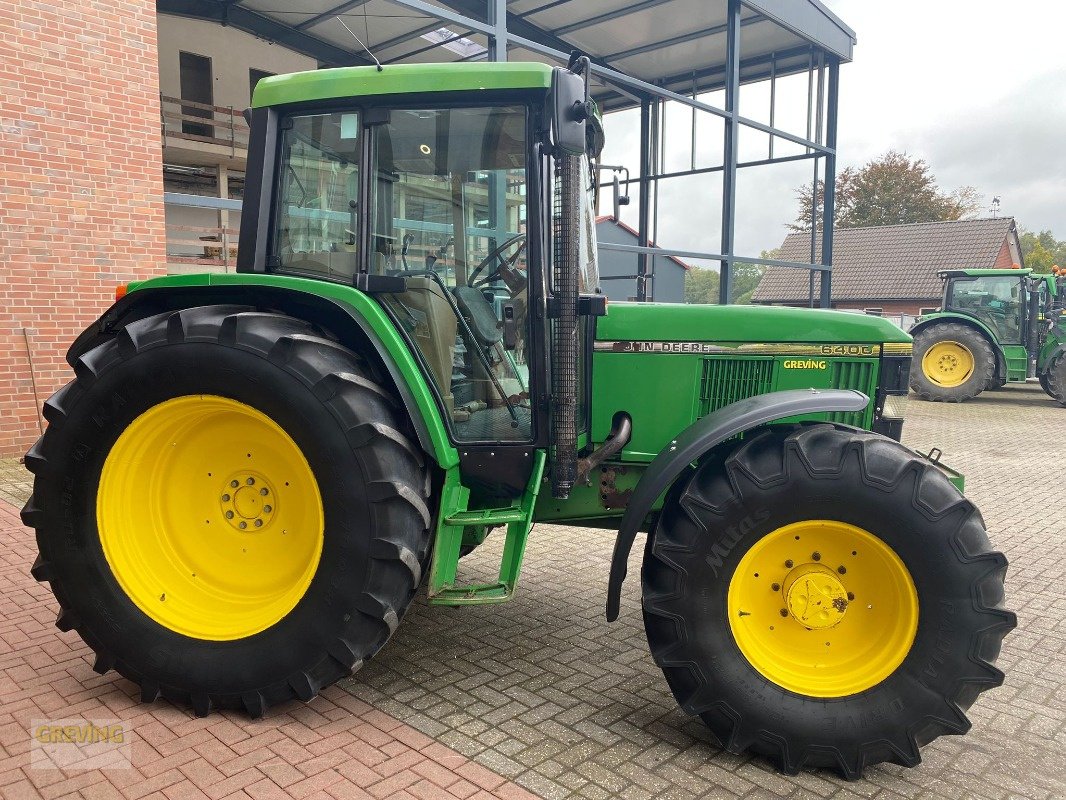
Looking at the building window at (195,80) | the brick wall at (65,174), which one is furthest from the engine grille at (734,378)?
the building window at (195,80)

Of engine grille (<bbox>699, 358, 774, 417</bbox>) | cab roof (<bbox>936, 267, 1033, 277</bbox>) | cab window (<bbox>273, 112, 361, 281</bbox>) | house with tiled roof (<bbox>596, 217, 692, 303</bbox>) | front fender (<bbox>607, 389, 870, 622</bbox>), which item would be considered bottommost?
front fender (<bbox>607, 389, 870, 622</bbox>)

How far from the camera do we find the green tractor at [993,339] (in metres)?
14.2

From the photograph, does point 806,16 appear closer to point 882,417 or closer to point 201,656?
point 882,417

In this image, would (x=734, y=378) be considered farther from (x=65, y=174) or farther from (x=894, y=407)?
(x=65, y=174)

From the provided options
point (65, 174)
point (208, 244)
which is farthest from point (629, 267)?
point (65, 174)

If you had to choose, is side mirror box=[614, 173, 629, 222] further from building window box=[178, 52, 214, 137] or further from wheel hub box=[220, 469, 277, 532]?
building window box=[178, 52, 214, 137]

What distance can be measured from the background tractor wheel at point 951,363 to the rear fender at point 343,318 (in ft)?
44.7

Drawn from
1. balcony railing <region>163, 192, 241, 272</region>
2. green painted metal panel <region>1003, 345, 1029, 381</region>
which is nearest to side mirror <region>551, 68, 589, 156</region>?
balcony railing <region>163, 192, 241, 272</region>

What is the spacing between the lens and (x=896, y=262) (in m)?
32.0

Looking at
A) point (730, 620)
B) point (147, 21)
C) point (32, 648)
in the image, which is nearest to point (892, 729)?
point (730, 620)

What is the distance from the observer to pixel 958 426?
1177cm

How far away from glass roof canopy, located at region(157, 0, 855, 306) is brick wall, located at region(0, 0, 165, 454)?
4008 mm

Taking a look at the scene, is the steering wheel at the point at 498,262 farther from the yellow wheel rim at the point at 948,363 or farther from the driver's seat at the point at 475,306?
the yellow wheel rim at the point at 948,363

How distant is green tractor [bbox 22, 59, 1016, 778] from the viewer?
2.71m
